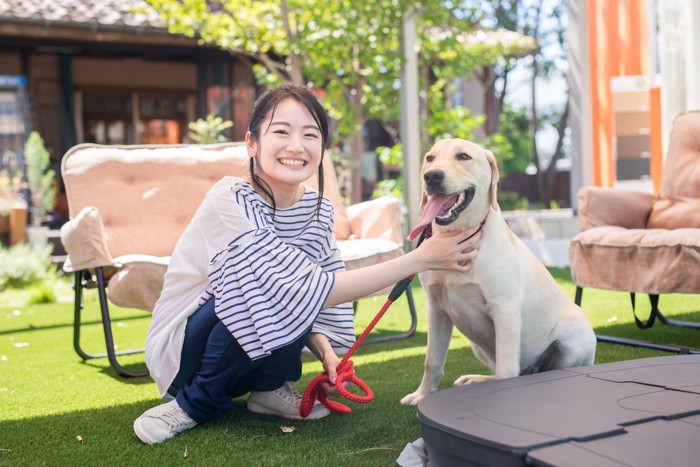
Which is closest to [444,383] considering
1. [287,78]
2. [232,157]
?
[232,157]

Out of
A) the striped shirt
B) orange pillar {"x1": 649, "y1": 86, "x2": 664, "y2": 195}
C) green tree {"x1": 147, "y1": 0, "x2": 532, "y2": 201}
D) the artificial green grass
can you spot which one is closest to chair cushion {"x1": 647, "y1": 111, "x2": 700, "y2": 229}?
the artificial green grass

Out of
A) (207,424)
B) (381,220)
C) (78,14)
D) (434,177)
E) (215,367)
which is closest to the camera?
(434,177)

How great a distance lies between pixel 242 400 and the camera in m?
2.80

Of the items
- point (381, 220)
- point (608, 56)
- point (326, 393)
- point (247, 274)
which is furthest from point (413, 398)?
point (608, 56)

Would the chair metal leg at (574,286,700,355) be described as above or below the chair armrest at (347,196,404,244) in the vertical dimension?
below

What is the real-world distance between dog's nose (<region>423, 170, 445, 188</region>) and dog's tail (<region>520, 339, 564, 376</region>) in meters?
0.72

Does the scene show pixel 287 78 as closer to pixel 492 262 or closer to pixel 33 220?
pixel 33 220

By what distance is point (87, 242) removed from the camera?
320 centimetres

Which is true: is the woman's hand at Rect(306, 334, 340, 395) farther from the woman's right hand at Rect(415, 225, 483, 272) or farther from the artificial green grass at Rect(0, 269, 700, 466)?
the woman's right hand at Rect(415, 225, 483, 272)

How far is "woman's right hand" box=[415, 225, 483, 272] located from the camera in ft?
7.00

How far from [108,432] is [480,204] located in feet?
4.48

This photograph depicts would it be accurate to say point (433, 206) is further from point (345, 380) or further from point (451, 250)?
point (345, 380)

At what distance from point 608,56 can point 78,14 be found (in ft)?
19.8

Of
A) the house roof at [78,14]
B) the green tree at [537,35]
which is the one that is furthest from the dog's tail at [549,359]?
the green tree at [537,35]
